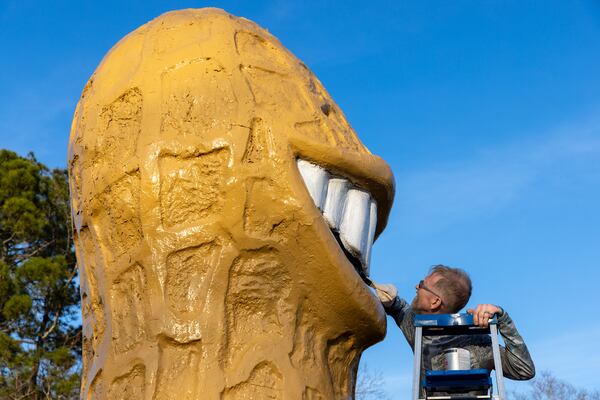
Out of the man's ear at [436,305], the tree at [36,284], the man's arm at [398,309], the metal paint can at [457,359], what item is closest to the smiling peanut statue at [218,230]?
the metal paint can at [457,359]

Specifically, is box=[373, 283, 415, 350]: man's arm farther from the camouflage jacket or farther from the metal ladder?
the metal ladder

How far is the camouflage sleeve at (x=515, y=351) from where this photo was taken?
Answer: 3.95 m

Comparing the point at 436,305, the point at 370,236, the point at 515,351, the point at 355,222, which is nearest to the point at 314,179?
the point at 355,222

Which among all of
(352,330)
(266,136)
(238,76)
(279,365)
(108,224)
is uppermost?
(238,76)

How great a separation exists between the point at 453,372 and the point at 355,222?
0.92m

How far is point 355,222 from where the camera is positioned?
329cm

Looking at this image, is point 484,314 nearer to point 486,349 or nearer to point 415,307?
point 486,349

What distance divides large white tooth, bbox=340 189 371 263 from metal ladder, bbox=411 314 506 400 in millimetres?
800

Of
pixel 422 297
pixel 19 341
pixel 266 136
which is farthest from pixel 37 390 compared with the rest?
pixel 266 136

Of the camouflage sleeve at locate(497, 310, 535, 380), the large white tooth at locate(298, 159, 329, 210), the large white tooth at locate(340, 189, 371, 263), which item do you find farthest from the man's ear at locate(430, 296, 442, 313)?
the large white tooth at locate(298, 159, 329, 210)

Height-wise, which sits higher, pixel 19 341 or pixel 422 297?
pixel 19 341

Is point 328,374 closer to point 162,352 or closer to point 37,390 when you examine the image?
point 162,352

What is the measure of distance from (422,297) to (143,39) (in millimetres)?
1910

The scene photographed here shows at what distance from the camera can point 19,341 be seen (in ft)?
51.9
